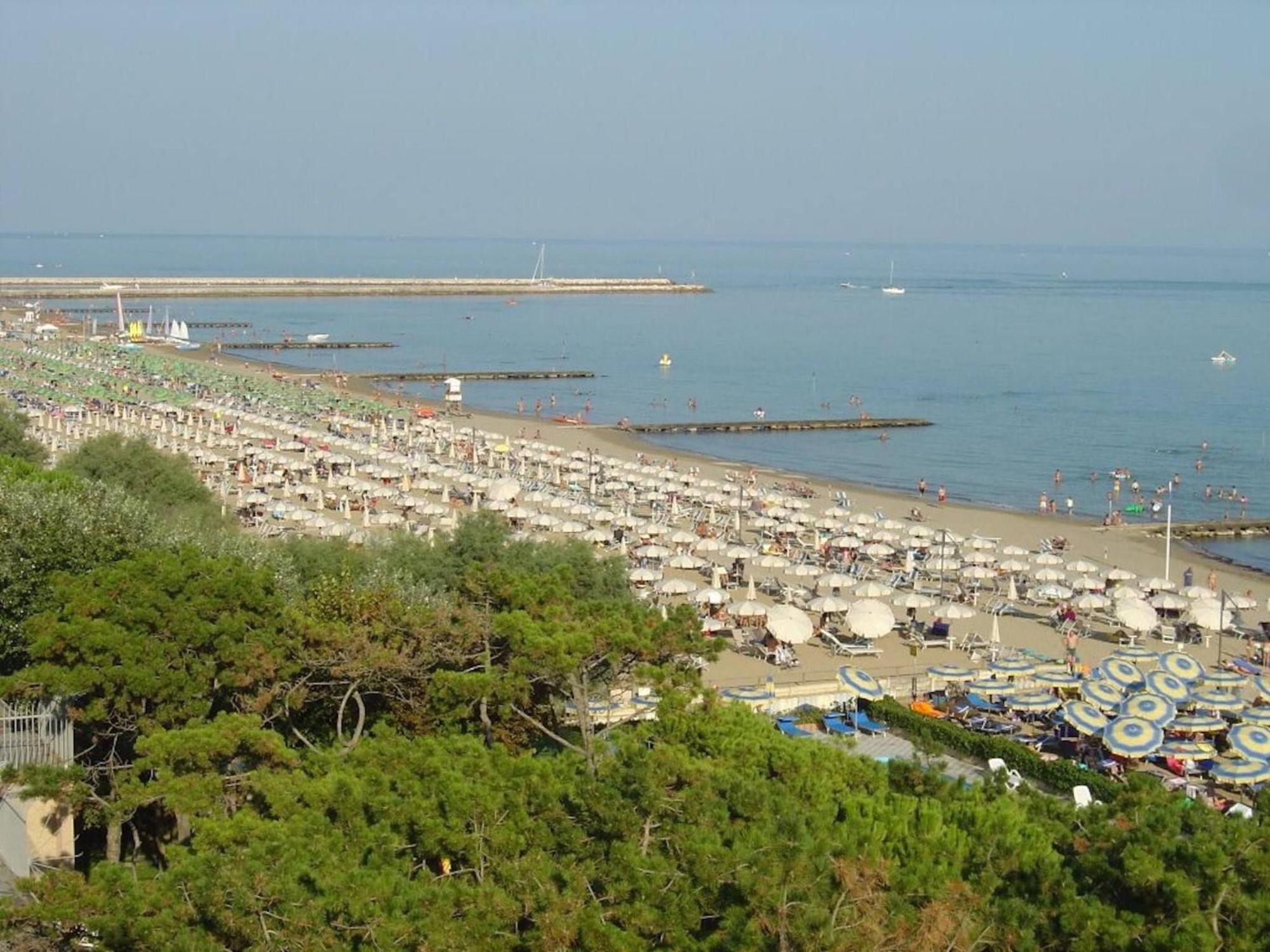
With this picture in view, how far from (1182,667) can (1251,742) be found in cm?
316

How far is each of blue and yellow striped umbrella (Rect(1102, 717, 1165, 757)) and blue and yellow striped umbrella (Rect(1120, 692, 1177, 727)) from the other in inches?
13.9

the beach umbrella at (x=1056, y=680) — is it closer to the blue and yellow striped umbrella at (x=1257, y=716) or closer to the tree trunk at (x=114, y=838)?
the blue and yellow striped umbrella at (x=1257, y=716)

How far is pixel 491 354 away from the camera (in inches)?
3130

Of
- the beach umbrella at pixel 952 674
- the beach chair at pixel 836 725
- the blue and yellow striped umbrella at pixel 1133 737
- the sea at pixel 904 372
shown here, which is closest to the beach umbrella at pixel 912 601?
the beach umbrella at pixel 952 674

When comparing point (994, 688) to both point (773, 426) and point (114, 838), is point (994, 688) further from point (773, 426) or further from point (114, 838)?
point (773, 426)

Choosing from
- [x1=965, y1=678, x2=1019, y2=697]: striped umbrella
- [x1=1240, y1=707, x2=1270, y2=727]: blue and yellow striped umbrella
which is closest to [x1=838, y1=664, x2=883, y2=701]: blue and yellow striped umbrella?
[x1=965, y1=678, x2=1019, y2=697]: striped umbrella

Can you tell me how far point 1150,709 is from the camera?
16.5 m

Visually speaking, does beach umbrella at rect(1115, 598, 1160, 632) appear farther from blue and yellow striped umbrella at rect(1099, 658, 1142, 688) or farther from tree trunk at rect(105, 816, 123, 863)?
tree trunk at rect(105, 816, 123, 863)

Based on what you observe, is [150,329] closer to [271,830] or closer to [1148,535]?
[1148,535]

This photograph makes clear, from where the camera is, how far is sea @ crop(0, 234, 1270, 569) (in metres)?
45.5

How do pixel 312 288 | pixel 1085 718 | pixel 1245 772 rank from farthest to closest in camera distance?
pixel 312 288
pixel 1085 718
pixel 1245 772

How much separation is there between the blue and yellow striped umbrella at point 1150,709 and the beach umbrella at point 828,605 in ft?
21.3

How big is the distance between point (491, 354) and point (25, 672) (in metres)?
68.6

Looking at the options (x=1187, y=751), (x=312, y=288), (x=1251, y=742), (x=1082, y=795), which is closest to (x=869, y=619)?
(x=1187, y=751)
